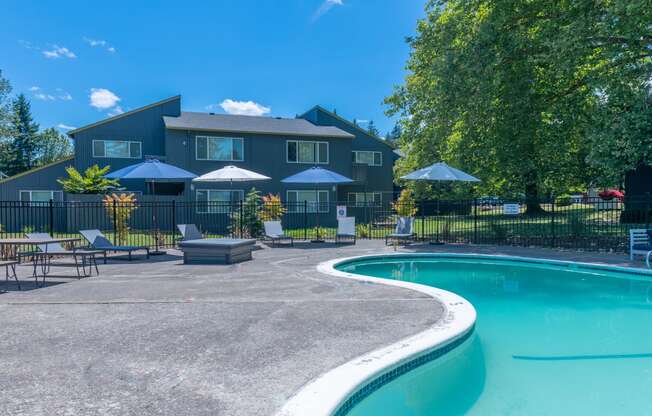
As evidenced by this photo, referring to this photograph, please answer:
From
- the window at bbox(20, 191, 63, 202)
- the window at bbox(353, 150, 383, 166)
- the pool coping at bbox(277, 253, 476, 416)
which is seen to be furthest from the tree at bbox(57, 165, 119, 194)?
the pool coping at bbox(277, 253, 476, 416)

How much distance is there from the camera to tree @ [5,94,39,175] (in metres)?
49.5

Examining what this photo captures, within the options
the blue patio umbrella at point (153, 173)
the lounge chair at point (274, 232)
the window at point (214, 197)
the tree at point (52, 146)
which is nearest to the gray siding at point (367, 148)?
the window at point (214, 197)

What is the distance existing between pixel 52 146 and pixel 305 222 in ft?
208

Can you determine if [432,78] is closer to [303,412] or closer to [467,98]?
[467,98]

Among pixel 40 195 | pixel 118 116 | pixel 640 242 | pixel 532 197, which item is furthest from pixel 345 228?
pixel 40 195

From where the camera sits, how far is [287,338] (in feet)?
15.2

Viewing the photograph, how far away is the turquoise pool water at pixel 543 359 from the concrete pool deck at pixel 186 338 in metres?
0.62

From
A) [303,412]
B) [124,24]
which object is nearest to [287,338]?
[303,412]

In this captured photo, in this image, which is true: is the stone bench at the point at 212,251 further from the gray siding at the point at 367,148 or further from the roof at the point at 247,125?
the gray siding at the point at 367,148

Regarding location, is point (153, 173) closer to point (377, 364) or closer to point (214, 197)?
point (377, 364)

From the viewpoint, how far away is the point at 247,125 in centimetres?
2509

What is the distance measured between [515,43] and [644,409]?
13396 mm

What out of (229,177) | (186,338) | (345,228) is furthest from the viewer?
(345,228)

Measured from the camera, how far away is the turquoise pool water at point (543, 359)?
405 centimetres
